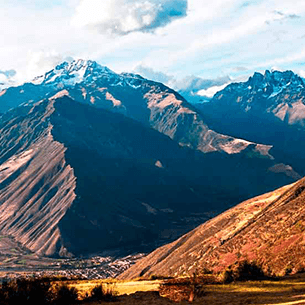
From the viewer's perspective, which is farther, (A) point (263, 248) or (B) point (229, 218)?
(B) point (229, 218)

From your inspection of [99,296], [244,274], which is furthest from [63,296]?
[244,274]

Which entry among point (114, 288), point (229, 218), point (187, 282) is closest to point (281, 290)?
point (187, 282)

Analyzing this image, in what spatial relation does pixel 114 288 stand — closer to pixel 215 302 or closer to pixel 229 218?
pixel 215 302

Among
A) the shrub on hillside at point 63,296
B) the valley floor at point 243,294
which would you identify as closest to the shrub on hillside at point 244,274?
the valley floor at point 243,294

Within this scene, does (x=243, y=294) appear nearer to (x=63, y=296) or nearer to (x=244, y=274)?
(x=244, y=274)

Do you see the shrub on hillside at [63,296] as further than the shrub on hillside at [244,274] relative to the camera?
No

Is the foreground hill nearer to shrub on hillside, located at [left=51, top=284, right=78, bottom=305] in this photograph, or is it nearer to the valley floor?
the valley floor

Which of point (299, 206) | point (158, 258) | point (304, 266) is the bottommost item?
point (158, 258)

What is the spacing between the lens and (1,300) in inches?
1401

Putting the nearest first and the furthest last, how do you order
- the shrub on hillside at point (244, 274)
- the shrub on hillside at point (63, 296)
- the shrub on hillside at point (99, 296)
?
the shrub on hillside at point (63, 296) → the shrub on hillside at point (99, 296) → the shrub on hillside at point (244, 274)

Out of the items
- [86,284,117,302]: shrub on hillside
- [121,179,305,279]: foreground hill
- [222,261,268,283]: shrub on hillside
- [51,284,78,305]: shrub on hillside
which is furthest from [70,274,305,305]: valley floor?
[121,179,305,279]: foreground hill

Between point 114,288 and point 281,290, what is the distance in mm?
19780

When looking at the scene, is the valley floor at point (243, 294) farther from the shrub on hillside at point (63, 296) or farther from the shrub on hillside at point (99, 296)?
the shrub on hillside at point (63, 296)

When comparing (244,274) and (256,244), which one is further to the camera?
(256,244)
